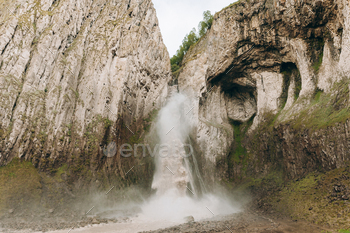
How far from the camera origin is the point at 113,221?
15188mm

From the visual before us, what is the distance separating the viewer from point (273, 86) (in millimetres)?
27156

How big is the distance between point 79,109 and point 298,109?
22599 mm

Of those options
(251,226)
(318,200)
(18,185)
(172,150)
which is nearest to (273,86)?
(172,150)

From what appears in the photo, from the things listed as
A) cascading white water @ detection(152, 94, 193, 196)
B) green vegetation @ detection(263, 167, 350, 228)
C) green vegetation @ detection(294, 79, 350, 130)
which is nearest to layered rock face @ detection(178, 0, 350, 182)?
green vegetation @ detection(294, 79, 350, 130)

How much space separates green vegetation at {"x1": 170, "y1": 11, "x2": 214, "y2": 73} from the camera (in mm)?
38156

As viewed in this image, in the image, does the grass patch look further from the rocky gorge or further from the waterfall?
the waterfall

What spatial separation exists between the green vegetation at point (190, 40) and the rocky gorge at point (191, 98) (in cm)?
726

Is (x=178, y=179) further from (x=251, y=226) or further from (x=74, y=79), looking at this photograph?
(x=74, y=79)

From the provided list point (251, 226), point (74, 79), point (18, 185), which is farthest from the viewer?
point (74, 79)

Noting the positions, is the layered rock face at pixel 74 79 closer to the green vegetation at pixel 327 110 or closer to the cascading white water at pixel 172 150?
the cascading white water at pixel 172 150

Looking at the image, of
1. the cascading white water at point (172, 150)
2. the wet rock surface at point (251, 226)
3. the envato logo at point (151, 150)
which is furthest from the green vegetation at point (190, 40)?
the wet rock surface at point (251, 226)

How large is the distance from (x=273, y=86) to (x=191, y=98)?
10.8 m

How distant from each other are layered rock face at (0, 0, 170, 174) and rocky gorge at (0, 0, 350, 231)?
0.37ft

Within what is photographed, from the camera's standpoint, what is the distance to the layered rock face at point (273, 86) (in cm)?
1820
